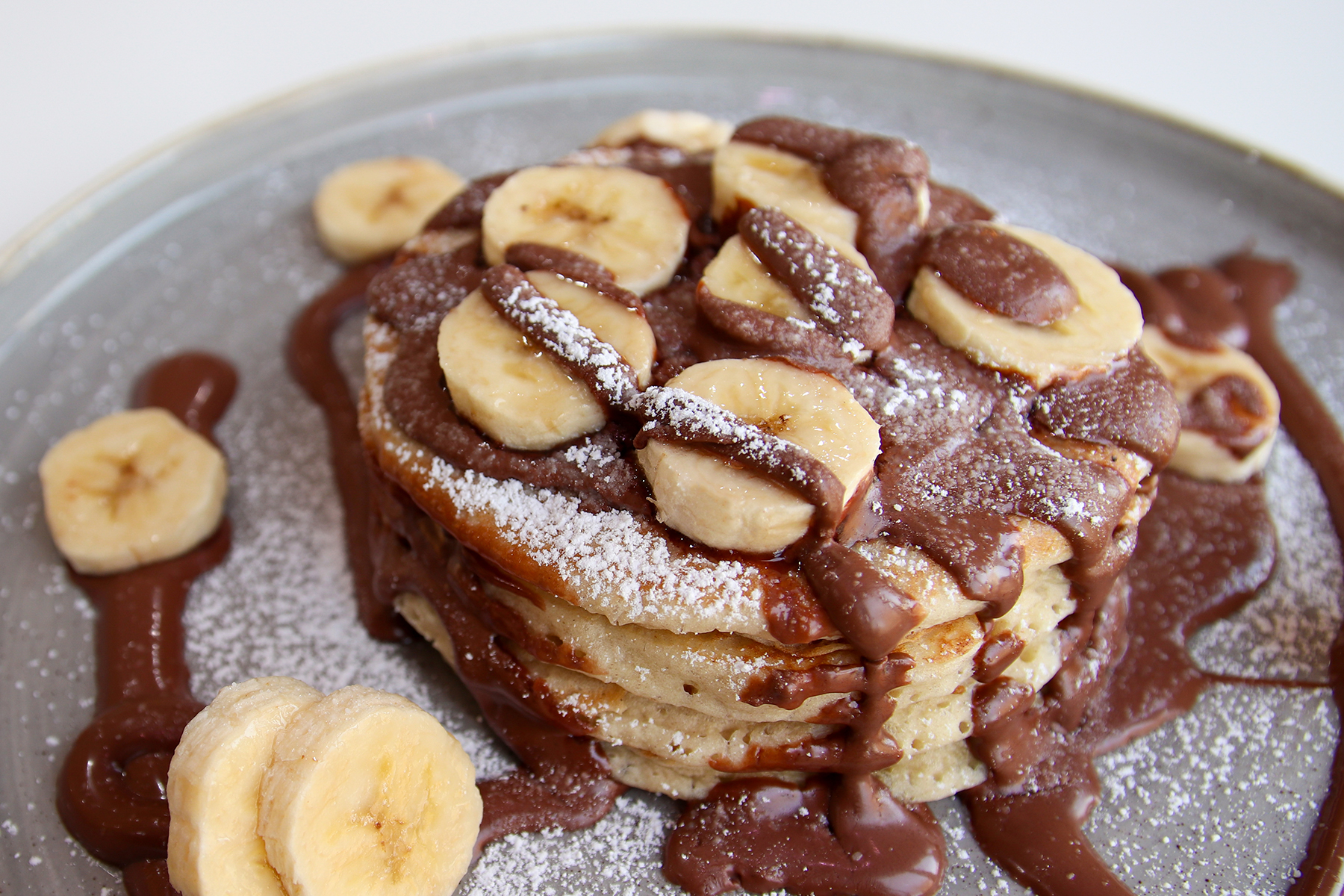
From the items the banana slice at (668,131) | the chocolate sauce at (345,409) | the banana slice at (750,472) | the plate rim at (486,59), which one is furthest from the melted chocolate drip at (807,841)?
the plate rim at (486,59)

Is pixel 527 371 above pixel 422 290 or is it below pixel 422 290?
above

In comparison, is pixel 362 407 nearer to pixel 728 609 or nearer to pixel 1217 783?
pixel 728 609

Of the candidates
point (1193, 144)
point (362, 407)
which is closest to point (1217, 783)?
point (362, 407)

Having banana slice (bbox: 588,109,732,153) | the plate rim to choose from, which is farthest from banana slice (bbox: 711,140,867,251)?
the plate rim

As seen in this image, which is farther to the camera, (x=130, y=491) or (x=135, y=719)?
(x=130, y=491)

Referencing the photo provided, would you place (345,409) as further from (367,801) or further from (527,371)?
(367,801)

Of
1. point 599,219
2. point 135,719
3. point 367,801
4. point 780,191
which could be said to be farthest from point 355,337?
point 367,801
